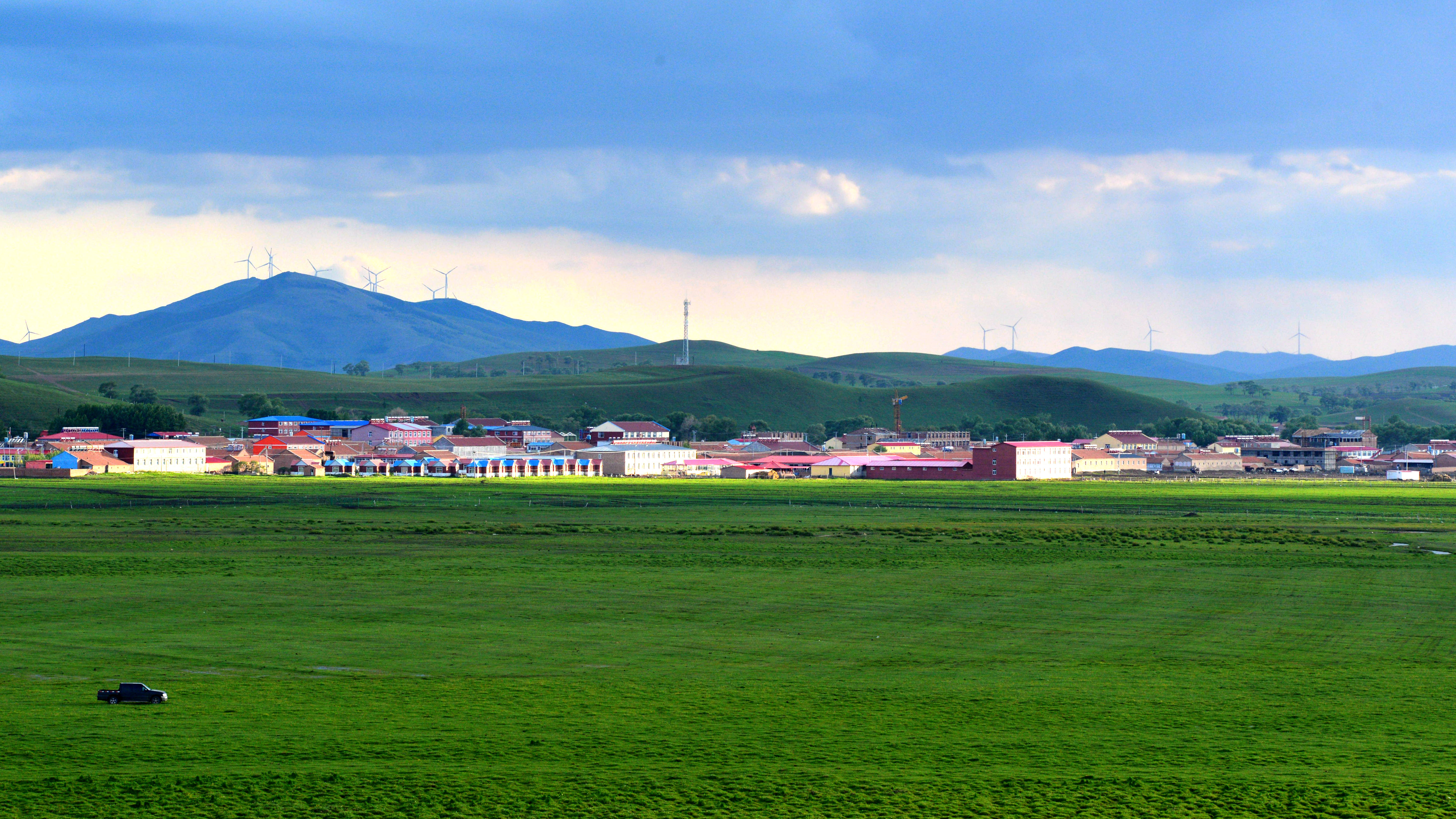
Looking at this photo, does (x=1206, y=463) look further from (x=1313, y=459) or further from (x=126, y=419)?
(x=126, y=419)

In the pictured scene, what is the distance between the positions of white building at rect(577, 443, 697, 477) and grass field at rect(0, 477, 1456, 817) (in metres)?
102

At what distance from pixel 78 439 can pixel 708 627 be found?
136 m

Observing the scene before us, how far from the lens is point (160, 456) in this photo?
143 m

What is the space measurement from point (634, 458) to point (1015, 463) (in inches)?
1766

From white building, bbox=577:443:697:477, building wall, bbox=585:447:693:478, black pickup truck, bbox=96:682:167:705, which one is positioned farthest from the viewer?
white building, bbox=577:443:697:477

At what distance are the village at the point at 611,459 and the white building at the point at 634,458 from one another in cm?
17

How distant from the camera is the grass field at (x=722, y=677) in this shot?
19531mm

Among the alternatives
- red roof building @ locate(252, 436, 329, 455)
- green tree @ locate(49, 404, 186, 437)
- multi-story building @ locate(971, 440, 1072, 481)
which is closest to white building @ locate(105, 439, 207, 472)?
red roof building @ locate(252, 436, 329, 455)

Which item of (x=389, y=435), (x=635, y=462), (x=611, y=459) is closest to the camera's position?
(x=635, y=462)

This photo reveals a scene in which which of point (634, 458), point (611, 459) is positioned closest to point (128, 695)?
point (634, 458)

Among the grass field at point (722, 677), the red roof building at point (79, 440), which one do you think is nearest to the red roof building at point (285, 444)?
the red roof building at point (79, 440)

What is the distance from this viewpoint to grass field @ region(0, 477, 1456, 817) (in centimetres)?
1953

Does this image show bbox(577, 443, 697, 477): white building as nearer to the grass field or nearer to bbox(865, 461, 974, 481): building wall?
bbox(865, 461, 974, 481): building wall

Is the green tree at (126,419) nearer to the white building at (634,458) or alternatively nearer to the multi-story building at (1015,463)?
the white building at (634,458)
